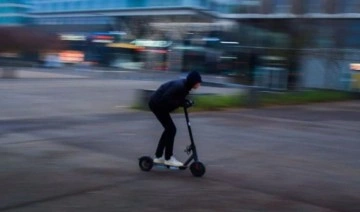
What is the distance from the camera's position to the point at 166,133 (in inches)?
303

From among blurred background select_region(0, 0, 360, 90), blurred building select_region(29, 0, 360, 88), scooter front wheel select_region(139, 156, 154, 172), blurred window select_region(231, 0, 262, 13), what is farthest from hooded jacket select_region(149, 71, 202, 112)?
blurred window select_region(231, 0, 262, 13)

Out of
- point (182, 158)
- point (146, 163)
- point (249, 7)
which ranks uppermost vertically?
point (249, 7)

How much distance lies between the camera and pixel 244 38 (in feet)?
94.1

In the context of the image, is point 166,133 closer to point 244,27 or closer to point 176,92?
point 176,92

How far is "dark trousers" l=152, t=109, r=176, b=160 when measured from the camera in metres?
7.59

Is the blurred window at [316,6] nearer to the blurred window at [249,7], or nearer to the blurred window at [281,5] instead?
the blurred window at [281,5]

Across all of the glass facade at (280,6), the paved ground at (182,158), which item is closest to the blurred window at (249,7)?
the glass facade at (280,6)

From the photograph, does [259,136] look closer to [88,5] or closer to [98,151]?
[98,151]

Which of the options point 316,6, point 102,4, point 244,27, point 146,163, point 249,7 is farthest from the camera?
point 102,4

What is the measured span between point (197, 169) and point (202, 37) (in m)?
47.0

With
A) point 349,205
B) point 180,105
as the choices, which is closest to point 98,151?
point 180,105

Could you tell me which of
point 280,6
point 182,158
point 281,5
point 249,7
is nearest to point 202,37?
point 249,7

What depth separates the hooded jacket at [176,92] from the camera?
736 cm

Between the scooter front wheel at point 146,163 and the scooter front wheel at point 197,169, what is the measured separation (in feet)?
1.99
